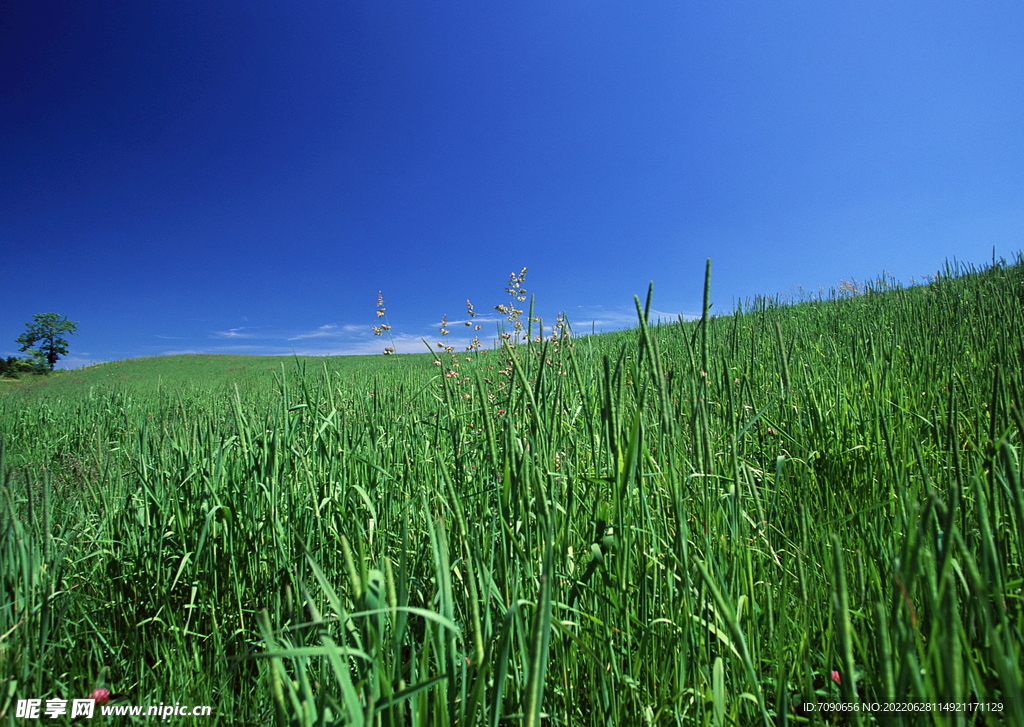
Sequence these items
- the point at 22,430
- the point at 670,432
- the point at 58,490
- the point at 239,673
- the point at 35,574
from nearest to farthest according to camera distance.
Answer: the point at 670,432 → the point at 35,574 → the point at 239,673 → the point at 58,490 → the point at 22,430

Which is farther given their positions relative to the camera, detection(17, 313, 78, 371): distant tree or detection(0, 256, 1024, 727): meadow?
detection(17, 313, 78, 371): distant tree

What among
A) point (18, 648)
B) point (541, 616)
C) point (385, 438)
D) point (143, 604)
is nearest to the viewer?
point (541, 616)

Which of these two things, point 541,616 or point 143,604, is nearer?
point 541,616

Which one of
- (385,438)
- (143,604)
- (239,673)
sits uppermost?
(385,438)

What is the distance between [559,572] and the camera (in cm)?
92

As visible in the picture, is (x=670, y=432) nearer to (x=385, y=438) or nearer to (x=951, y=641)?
(x=951, y=641)

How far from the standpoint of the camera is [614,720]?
826 mm

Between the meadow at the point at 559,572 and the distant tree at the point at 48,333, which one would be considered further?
the distant tree at the point at 48,333

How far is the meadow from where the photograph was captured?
0.58m

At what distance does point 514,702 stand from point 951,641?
717mm

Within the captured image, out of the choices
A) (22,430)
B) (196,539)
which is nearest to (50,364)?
(22,430)

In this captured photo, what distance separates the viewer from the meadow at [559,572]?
22.7 inches

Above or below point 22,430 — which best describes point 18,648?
below

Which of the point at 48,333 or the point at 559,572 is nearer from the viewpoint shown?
the point at 559,572
